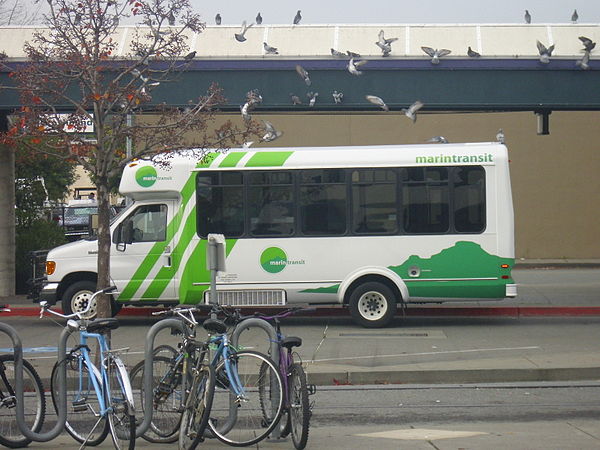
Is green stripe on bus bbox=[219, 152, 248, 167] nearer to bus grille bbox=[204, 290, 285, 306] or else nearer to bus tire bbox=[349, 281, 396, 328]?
bus grille bbox=[204, 290, 285, 306]

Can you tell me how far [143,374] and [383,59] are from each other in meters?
11.6

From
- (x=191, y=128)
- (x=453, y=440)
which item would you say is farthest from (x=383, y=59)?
(x=453, y=440)

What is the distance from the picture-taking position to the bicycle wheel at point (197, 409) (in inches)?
286

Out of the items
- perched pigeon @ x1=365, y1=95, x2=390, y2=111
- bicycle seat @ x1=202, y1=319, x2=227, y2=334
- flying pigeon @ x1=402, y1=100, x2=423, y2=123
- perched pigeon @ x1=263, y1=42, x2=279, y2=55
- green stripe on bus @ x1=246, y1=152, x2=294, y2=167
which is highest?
perched pigeon @ x1=263, y1=42, x2=279, y2=55

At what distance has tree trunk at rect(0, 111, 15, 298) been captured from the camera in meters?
21.6

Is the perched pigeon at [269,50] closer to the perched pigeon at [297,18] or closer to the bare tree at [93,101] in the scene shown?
the perched pigeon at [297,18]

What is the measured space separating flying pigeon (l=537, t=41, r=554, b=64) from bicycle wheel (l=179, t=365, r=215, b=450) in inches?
495

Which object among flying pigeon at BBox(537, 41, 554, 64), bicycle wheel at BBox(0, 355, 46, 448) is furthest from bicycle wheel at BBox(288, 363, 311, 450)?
flying pigeon at BBox(537, 41, 554, 64)

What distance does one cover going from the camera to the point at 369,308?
1641 cm

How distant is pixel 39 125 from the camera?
1222cm

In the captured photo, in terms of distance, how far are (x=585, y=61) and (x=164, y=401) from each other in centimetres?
1291

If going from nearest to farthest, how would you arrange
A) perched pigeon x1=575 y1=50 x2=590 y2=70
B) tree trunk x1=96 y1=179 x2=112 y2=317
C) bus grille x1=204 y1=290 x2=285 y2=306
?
tree trunk x1=96 y1=179 x2=112 y2=317
bus grille x1=204 y1=290 x2=285 y2=306
perched pigeon x1=575 y1=50 x2=590 y2=70

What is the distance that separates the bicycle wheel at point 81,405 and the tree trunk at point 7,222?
14428mm

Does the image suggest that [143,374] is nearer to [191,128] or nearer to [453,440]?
[453,440]
